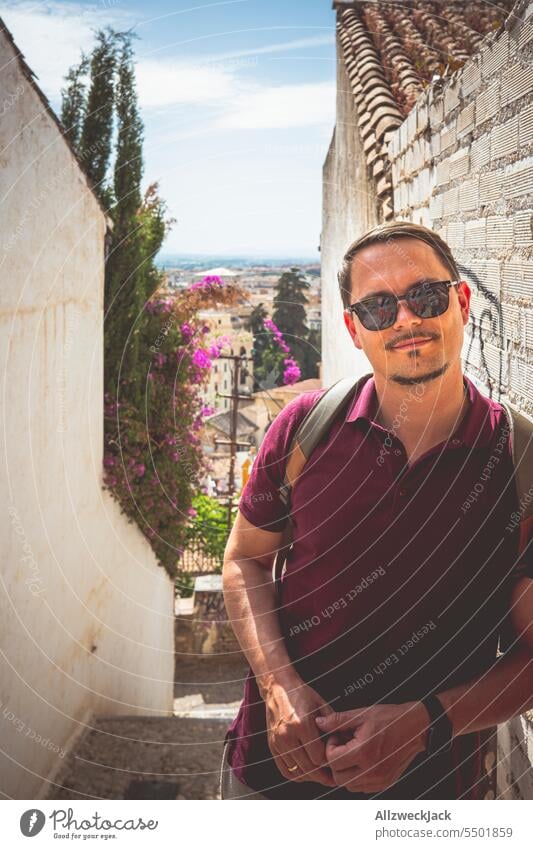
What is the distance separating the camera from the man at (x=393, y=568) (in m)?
1.42

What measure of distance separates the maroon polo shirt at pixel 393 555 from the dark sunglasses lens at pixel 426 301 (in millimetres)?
168

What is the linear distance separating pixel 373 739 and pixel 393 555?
1.17 ft

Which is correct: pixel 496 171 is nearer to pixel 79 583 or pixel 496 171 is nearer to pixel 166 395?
pixel 79 583

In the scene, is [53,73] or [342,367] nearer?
[53,73]

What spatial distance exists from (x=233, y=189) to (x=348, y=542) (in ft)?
6.42

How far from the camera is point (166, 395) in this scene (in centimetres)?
503

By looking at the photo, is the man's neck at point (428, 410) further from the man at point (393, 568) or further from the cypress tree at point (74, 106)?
the cypress tree at point (74, 106)

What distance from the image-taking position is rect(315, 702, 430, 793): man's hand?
4.60 ft

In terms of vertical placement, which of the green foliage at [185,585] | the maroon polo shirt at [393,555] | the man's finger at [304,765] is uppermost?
the maroon polo shirt at [393,555]

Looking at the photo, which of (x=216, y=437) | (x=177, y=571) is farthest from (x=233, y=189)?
(x=177, y=571)

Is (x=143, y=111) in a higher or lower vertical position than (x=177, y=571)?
higher

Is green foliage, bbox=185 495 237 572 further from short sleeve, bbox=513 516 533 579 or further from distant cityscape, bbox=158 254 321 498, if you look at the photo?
short sleeve, bbox=513 516 533 579

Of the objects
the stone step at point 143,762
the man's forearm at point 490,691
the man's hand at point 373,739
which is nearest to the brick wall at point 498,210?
the man's forearm at point 490,691

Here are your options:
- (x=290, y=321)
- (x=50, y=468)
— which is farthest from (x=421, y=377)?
(x=290, y=321)
